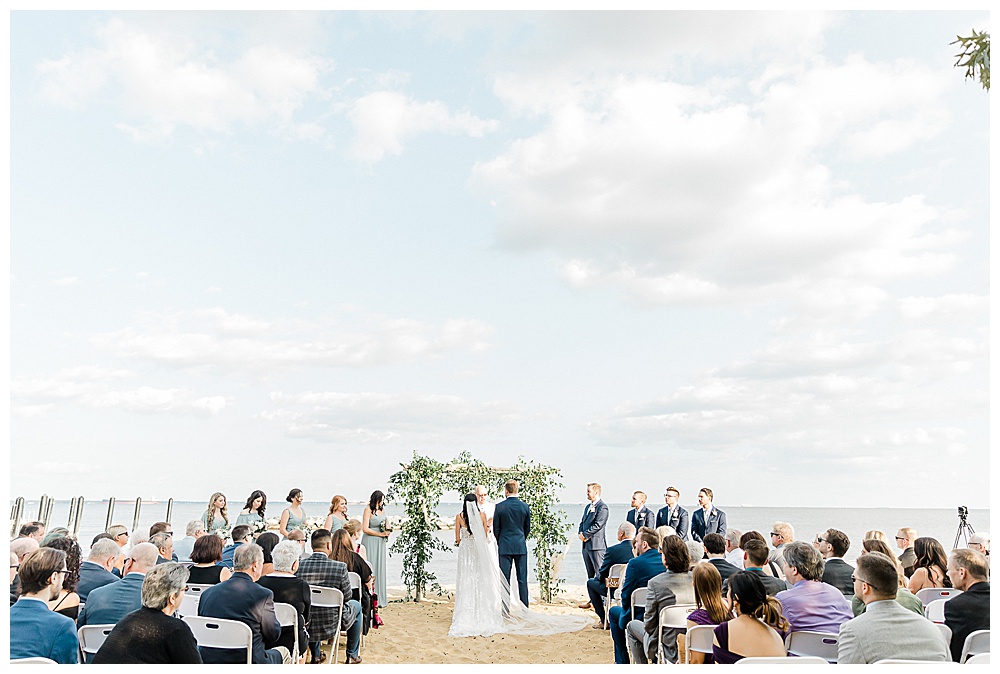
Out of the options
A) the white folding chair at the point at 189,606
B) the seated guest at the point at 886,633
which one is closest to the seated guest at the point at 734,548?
the seated guest at the point at 886,633

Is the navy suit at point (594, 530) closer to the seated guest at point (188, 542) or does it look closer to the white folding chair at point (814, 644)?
the seated guest at point (188, 542)

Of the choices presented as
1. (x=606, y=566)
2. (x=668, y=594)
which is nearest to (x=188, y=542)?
(x=606, y=566)

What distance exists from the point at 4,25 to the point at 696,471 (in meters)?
51.2

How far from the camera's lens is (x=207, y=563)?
4844mm

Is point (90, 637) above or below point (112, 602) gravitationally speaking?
below

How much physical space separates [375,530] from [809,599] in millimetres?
5656

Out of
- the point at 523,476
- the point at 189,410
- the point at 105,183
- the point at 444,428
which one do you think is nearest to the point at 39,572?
the point at 523,476

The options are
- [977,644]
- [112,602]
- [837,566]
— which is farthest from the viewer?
[837,566]

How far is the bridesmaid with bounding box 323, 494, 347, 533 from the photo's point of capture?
7.75 meters

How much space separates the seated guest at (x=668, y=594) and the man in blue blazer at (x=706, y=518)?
10.9 feet

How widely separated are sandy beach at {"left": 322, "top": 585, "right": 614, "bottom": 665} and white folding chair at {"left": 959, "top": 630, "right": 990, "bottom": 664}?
338 centimetres

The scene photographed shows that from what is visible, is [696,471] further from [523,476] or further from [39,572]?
[39,572]

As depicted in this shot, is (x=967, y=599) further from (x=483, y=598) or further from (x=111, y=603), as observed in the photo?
(x=483, y=598)

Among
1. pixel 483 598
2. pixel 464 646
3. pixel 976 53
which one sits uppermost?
pixel 976 53
